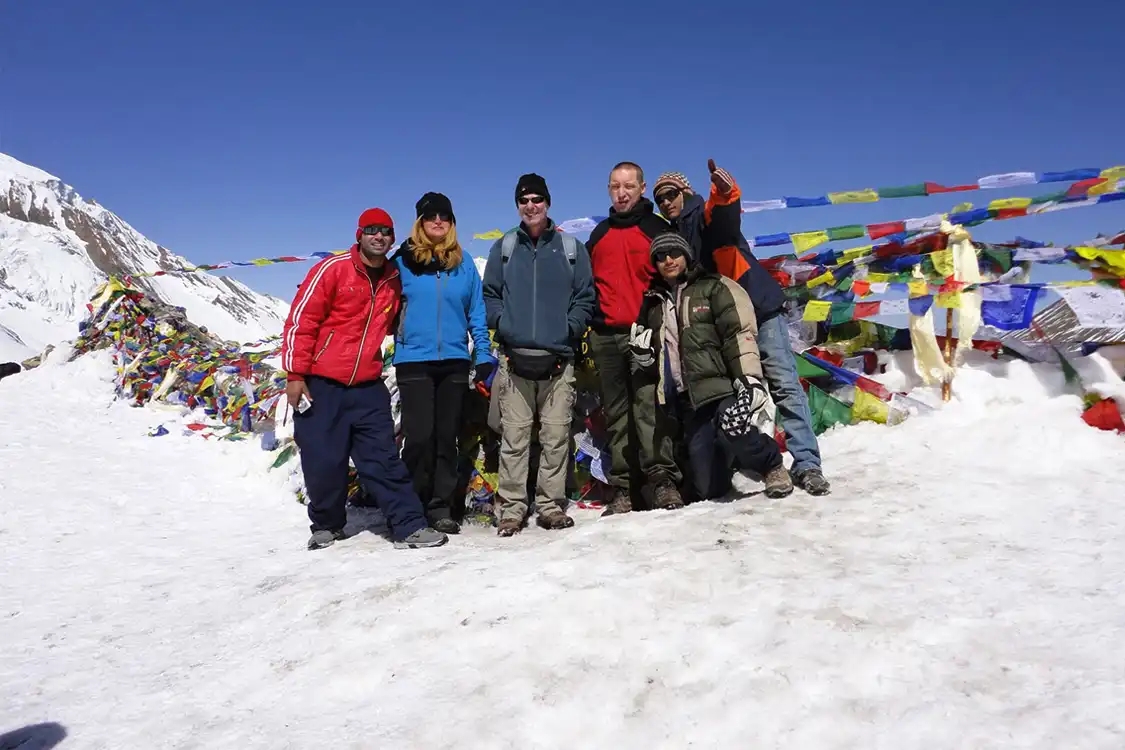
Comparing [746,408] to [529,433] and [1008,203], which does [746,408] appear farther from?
[1008,203]

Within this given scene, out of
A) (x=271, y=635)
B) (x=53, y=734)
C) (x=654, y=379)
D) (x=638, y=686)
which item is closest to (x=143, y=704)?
(x=53, y=734)

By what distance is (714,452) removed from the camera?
4637 mm

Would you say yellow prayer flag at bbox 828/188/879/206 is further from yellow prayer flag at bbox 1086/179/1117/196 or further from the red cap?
the red cap

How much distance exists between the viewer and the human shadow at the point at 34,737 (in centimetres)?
268

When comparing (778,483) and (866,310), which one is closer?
(778,483)

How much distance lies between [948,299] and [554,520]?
3743mm

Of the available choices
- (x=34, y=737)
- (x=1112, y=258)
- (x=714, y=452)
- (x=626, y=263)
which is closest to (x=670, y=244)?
(x=626, y=263)

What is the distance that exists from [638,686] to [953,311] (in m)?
4.56

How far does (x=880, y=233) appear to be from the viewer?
19.7ft

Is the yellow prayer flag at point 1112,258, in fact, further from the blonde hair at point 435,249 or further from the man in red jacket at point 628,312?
the blonde hair at point 435,249

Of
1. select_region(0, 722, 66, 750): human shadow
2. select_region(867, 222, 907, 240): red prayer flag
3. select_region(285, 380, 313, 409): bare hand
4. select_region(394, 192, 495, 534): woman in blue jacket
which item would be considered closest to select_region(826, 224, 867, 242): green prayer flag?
select_region(867, 222, 907, 240): red prayer flag

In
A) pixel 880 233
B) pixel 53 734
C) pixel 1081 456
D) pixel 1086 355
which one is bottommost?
pixel 53 734

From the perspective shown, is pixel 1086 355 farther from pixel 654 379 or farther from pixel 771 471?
pixel 654 379

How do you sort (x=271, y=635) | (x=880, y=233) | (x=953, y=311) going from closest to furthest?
(x=271, y=635) → (x=953, y=311) → (x=880, y=233)
